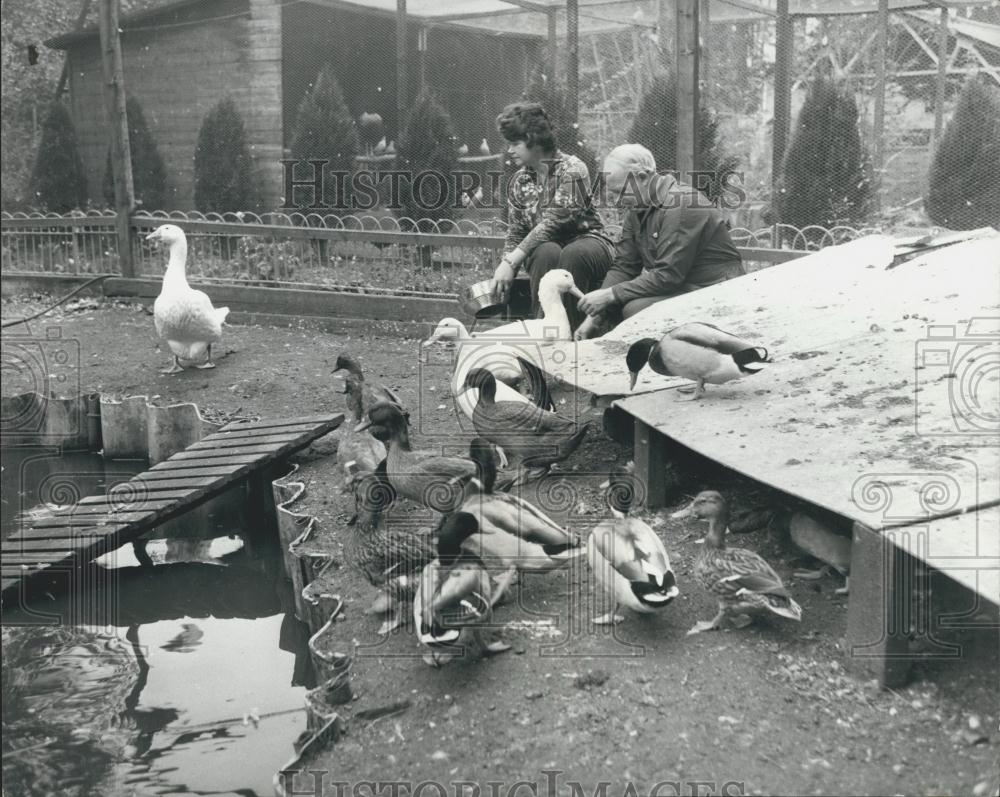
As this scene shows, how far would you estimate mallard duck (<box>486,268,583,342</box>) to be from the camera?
5.47 meters

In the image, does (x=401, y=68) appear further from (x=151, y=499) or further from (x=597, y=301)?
(x=151, y=499)

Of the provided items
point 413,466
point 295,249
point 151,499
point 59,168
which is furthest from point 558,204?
point 59,168

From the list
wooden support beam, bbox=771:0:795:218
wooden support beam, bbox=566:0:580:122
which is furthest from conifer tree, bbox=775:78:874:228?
wooden support beam, bbox=566:0:580:122

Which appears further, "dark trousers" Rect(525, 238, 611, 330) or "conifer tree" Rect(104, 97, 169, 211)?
"conifer tree" Rect(104, 97, 169, 211)

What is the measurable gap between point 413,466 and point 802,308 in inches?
73.8

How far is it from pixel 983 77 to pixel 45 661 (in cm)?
546

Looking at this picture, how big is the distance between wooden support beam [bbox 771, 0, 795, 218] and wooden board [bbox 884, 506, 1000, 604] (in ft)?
14.4

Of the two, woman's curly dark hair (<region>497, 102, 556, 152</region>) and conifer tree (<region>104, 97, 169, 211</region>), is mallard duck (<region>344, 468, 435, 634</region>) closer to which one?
woman's curly dark hair (<region>497, 102, 556, 152</region>)

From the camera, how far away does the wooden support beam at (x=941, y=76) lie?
20.6ft

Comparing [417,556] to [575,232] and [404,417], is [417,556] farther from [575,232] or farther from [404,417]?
[575,232]

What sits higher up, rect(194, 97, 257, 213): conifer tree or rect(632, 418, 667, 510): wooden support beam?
rect(194, 97, 257, 213): conifer tree

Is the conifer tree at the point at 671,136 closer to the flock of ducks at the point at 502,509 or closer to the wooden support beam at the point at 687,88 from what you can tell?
the wooden support beam at the point at 687,88

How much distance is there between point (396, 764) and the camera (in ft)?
9.56

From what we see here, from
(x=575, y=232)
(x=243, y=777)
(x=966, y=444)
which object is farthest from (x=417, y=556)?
(x=575, y=232)
